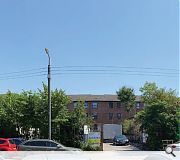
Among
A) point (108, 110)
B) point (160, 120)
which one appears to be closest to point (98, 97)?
point (108, 110)

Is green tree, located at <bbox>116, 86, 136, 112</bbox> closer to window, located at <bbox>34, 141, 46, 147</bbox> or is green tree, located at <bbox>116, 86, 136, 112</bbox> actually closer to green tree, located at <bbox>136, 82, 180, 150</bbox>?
green tree, located at <bbox>136, 82, 180, 150</bbox>

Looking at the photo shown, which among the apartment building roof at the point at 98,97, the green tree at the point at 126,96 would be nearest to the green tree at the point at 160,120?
the green tree at the point at 126,96

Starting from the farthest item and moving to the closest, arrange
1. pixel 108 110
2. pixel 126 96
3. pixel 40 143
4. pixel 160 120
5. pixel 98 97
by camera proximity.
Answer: pixel 98 97 → pixel 108 110 → pixel 126 96 → pixel 160 120 → pixel 40 143

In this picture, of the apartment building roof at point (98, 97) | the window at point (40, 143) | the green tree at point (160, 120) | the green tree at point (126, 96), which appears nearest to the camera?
the window at point (40, 143)

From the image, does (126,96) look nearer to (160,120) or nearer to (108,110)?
(108,110)

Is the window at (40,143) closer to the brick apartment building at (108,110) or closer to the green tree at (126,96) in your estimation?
the green tree at (126,96)

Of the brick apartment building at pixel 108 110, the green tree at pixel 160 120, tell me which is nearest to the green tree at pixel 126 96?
the brick apartment building at pixel 108 110

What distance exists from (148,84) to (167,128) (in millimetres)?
10950

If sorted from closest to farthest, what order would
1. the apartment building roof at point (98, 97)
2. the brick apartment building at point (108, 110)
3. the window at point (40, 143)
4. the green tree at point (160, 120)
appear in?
the window at point (40, 143) < the green tree at point (160, 120) < the brick apartment building at point (108, 110) < the apartment building roof at point (98, 97)

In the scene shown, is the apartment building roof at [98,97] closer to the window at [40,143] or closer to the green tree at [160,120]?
the green tree at [160,120]

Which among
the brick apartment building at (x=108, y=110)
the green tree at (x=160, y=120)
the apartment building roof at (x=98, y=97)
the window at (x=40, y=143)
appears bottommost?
the window at (x=40, y=143)

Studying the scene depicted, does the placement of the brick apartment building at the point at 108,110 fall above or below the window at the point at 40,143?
above

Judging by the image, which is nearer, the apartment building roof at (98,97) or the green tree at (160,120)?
the green tree at (160,120)

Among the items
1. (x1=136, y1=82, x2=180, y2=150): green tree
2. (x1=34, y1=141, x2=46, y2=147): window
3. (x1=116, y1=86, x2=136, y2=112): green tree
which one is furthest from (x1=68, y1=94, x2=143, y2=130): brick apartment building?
(x1=34, y1=141, x2=46, y2=147): window
